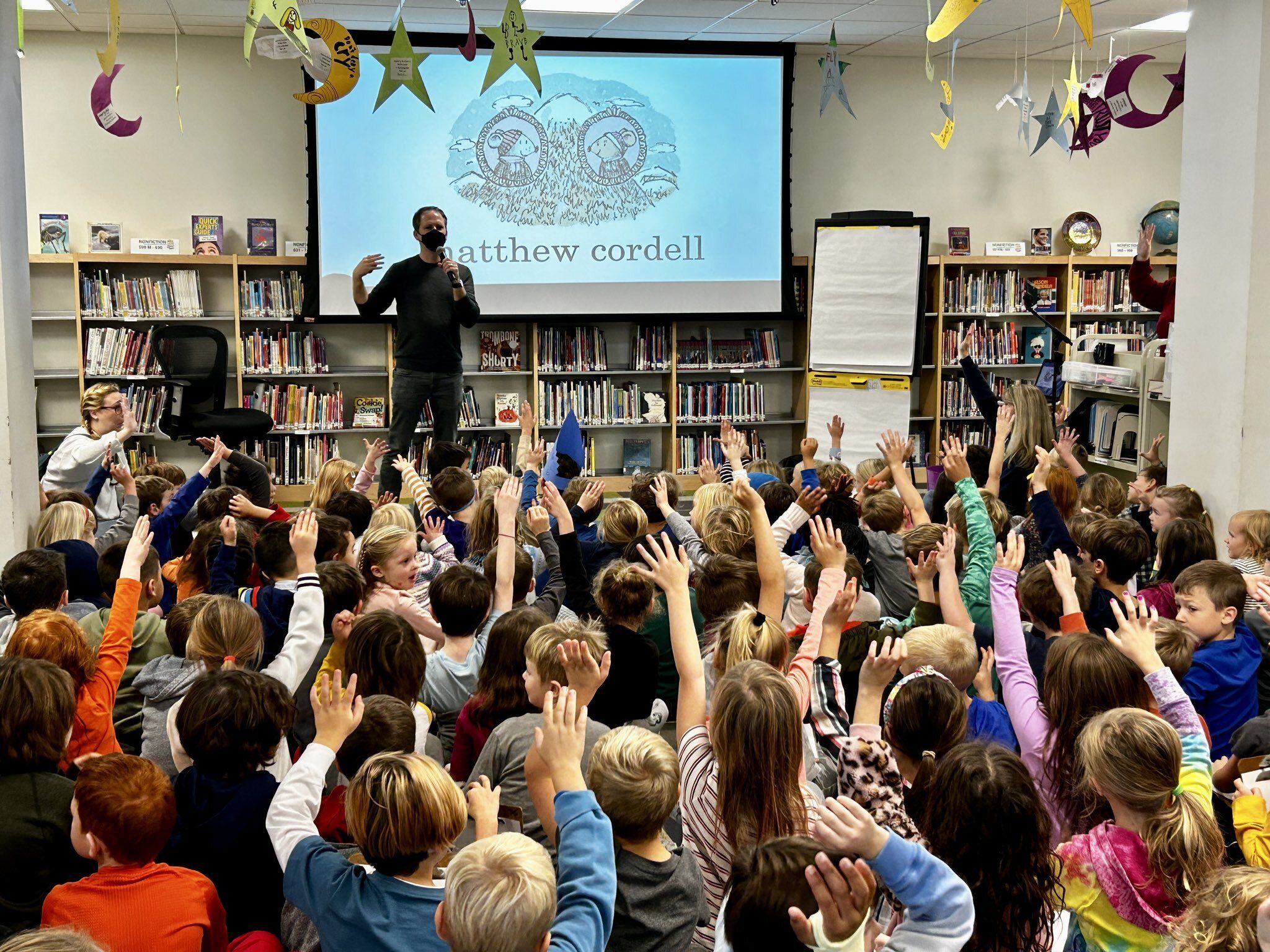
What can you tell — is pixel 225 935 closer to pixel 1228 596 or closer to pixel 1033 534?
pixel 1228 596

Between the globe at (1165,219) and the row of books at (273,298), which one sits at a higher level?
the globe at (1165,219)

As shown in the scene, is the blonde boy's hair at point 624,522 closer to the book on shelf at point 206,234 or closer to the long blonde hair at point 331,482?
the long blonde hair at point 331,482

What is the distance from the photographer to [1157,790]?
6.51 feet

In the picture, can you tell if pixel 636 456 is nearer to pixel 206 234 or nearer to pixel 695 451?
pixel 695 451

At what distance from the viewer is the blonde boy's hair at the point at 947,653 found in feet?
9.20

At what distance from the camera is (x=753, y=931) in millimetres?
1472

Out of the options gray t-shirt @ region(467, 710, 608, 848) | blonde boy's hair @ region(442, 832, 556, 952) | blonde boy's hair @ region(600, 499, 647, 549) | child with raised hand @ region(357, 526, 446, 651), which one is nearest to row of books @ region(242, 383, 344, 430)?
blonde boy's hair @ region(600, 499, 647, 549)

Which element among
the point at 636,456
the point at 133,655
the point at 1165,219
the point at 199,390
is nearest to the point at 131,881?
the point at 133,655

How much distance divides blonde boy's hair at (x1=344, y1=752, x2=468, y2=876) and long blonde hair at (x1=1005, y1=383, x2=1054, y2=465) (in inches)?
183

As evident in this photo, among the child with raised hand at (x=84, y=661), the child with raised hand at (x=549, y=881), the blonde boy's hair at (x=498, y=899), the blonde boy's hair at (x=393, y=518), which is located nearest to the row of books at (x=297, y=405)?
the blonde boy's hair at (x=393, y=518)

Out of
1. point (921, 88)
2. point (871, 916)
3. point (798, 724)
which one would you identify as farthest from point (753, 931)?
point (921, 88)

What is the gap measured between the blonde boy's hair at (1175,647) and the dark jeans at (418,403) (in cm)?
476

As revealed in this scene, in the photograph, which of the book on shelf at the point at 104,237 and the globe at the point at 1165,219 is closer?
the book on shelf at the point at 104,237

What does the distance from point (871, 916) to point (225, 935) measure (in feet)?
3.48
